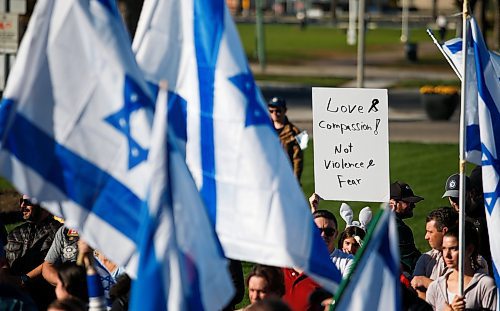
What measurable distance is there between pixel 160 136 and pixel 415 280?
3596mm

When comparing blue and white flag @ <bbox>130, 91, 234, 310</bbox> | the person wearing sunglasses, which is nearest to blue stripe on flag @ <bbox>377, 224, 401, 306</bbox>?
blue and white flag @ <bbox>130, 91, 234, 310</bbox>

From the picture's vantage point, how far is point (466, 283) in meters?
8.10

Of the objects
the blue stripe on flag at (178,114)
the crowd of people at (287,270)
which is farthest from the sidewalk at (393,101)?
the blue stripe on flag at (178,114)

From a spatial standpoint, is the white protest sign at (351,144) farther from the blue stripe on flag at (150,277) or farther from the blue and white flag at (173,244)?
the blue stripe on flag at (150,277)

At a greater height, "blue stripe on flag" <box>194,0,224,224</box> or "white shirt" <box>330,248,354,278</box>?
"blue stripe on flag" <box>194,0,224,224</box>

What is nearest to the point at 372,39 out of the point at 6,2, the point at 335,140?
the point at 6,2

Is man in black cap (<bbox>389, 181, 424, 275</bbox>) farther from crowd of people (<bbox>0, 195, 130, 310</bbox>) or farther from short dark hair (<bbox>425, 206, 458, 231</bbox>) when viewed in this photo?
crowd of people (<bbox>0, 195, 130, 310</bbox>)

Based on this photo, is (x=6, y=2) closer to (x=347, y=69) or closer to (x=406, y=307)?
→ (x=406, y=307)

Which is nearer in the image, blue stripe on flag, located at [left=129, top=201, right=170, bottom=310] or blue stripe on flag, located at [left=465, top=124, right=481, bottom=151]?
blue stripe on flag, located at [left=129, top=201, right=170, bottom=310]

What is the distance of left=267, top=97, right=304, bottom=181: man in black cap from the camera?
14.8 metres

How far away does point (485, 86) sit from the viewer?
8250mm

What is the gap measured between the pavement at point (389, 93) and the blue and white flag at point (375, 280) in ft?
35.9

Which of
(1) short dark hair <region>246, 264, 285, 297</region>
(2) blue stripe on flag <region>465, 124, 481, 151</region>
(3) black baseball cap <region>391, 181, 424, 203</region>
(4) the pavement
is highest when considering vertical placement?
(2) blue stripe on flag <region>465, 124, 481, 151</region>

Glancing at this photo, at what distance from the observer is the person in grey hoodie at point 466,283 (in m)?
8.01
